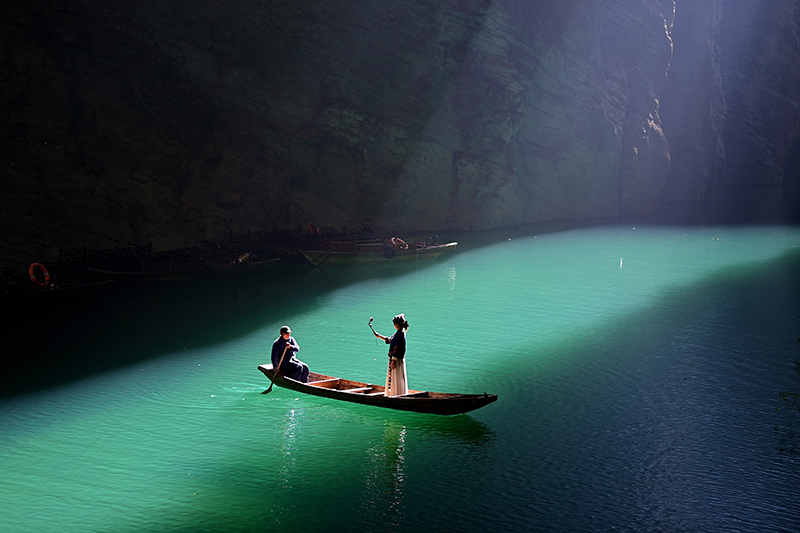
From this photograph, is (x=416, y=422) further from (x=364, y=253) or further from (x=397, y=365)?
(x=364, y=253)

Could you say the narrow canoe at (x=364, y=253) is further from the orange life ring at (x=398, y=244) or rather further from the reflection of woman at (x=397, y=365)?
the reflection of woman at (x=397, y=365)

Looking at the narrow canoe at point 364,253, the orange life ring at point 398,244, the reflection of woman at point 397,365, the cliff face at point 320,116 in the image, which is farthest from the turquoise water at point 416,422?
the orange life ring at point 398,244

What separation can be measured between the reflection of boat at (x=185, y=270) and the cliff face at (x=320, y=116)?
6.45m

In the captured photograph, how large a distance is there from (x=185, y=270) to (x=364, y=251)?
12590 millimetres

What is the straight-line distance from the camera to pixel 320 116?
184ft

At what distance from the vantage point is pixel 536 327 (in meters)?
28.8

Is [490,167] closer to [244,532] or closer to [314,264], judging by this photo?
[314,264]

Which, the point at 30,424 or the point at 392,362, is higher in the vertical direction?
the point at 392,362

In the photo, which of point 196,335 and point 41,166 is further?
point 41,166

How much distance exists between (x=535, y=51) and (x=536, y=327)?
46505mm

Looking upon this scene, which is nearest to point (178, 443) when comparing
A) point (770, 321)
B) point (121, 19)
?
point (770, 321)

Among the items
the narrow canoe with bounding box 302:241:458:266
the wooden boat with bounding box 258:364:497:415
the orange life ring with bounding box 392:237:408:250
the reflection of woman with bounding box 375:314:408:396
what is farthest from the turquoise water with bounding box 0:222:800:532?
the orange life ring with bounding box 392:237:408:250

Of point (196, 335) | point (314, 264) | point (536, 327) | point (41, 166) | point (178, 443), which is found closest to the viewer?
point (178, 443)

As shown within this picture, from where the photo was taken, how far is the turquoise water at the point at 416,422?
13.4 meters
